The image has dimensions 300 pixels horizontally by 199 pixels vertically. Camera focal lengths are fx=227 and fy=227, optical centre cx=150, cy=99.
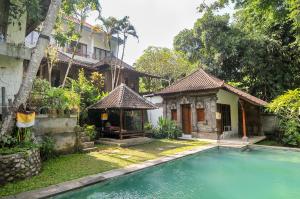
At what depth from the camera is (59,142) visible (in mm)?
9945

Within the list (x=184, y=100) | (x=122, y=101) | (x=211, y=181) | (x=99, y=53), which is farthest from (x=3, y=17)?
(x=99, y=53)

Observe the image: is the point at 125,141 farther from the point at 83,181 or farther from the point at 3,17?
the point at 3,17

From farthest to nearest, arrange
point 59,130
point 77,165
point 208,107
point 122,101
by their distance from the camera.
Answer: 1. point 208,107
2. point 122,101
3. point 59,130
4. point 77,165

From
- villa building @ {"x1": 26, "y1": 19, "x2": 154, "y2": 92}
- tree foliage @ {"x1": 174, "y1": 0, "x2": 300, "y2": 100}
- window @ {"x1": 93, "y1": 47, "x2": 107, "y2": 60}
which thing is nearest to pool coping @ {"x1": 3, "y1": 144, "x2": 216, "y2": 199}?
villa building @ {"x1": 26, "y1": 19, "x2": 154, "y2": 92}

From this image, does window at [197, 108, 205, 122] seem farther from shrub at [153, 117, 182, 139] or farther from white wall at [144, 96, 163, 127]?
white wall at [144, 96, 163, 127]

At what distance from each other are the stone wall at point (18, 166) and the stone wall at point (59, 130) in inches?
83.1

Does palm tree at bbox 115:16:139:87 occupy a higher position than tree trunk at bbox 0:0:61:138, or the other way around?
palm tree at bbox 115:16:139:87

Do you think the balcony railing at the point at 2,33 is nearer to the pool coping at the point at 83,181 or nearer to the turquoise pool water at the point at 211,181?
the pool coping at the point at 83,181

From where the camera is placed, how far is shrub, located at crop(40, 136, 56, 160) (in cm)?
893

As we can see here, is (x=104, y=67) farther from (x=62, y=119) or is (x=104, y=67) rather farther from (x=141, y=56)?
(x=62, y=119)

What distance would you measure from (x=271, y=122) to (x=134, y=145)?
1100cm

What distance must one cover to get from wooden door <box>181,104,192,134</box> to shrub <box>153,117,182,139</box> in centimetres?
79

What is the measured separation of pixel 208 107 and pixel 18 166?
12.4 m

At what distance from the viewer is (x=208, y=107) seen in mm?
16062
